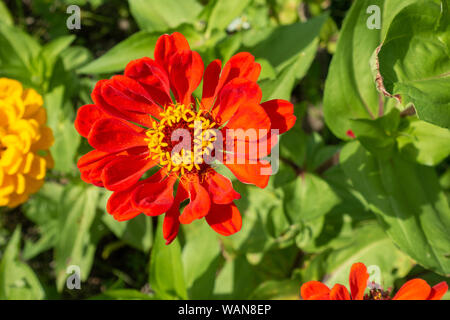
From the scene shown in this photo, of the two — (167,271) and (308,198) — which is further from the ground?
(308,198)

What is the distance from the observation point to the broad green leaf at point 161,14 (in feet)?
5.49

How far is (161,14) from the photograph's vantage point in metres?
1.68

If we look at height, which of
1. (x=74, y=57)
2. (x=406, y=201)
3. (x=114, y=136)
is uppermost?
(x=74, y=57)

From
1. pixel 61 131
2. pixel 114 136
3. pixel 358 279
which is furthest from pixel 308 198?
pixel 61 131

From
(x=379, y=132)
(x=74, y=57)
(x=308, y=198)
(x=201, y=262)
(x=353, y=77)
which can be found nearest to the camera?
(x=379, y=132)

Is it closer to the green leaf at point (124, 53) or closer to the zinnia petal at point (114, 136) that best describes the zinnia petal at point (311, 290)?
the zinnia petal at point (114, 136)

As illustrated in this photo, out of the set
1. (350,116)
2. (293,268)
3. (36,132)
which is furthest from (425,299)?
(36,132)

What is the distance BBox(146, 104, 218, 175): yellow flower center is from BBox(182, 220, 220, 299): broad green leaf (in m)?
0.54

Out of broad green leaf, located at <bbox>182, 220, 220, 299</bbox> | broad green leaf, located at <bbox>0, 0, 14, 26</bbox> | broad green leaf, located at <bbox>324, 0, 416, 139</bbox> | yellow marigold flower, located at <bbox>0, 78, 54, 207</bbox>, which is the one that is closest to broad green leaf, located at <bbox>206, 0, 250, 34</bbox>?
broad green leaf, located at <bbox>324, 0, 416, 139</bbox>

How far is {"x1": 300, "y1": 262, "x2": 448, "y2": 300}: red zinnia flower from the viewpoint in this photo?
1.04 meters

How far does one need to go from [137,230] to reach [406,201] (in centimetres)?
115

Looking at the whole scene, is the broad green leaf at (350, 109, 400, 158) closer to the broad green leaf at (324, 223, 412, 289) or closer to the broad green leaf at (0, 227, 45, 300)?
the broad green leaf at (324, 223, 412, 289)

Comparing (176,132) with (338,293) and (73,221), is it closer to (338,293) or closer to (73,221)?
(338,293)

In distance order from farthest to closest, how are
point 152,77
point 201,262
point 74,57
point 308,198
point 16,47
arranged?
point 74,57, point 16,47, point 201,262, point 308,198, point 152,77
